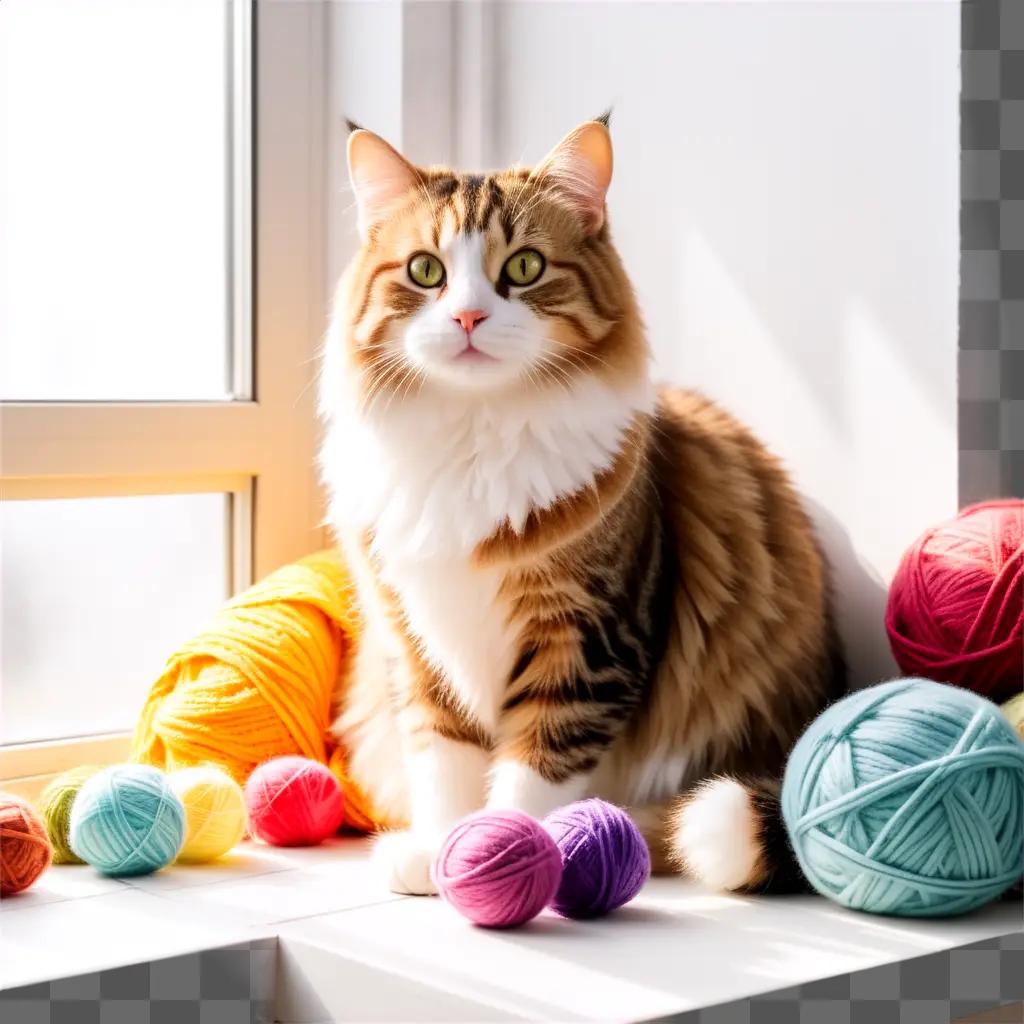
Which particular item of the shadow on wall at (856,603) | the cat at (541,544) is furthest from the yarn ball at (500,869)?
the shadow on wall at (856,603)

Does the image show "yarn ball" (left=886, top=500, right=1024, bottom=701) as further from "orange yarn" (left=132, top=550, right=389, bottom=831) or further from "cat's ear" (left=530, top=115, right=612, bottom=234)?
"orange yarn" (left=132, top=550, right=389, bottom=831)

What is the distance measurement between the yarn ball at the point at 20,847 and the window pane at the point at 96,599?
0.53 m

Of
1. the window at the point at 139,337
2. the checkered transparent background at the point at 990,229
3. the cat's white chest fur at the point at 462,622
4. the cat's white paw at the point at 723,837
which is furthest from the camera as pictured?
the window at the point at 139,337


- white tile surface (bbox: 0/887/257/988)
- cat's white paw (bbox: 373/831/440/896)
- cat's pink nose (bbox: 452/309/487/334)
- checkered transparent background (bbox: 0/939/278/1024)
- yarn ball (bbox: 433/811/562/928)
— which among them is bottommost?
checkered transparent background (bbox: 0/939/278/1024)

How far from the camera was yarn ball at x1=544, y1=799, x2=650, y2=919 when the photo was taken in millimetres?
1425

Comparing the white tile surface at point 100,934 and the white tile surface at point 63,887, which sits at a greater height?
the white tile surface at point 100,934

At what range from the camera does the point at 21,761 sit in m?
2.00

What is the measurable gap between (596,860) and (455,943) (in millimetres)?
164

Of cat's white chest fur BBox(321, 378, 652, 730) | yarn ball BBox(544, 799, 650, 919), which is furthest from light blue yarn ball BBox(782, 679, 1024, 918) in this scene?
cat's white chest fur BBox(321, 378, 652, 730)

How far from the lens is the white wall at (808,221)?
1757 mm

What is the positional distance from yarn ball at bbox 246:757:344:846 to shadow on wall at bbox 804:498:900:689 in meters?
0.71

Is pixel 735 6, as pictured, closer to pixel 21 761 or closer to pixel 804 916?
pixel 804 916

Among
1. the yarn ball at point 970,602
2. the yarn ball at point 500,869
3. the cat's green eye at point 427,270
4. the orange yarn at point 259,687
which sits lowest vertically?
the yarn ball at point 500,869

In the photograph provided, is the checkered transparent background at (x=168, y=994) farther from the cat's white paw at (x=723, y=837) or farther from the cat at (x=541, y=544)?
the cat's white paw at (x=723, y=837)
